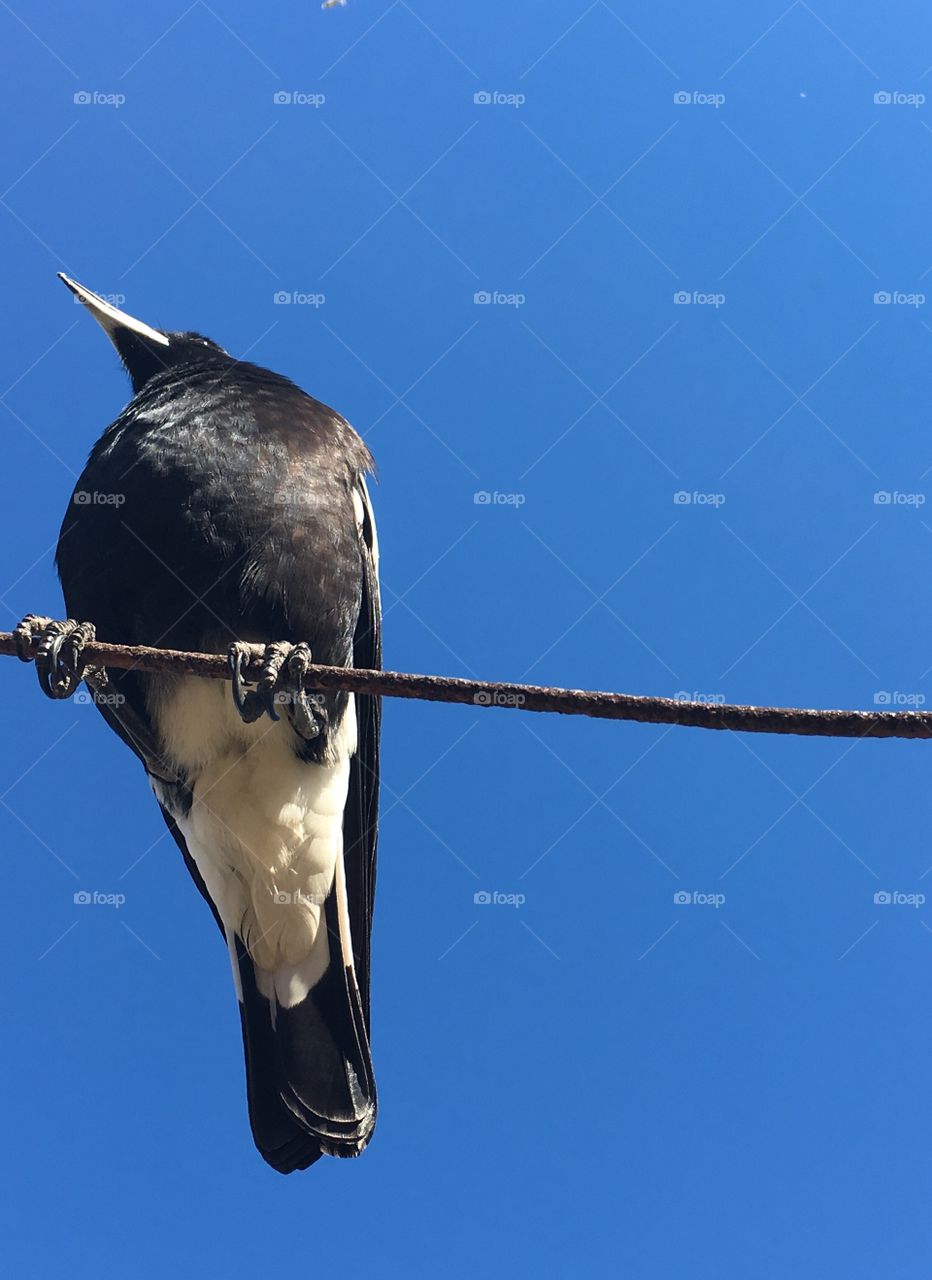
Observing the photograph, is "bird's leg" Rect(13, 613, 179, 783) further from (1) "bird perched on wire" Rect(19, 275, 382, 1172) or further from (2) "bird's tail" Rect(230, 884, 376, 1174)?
(2) "bird's tail" Rect(230, 884, 376, 1174)

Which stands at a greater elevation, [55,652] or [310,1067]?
[55,652]

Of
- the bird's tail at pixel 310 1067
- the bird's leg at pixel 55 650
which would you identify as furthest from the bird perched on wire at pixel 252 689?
the bird's leg at pixel 55 650

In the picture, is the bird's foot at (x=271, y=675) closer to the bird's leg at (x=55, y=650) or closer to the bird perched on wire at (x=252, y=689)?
the bird perched on wire at (x=252, y=689)

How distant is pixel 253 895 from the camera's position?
4.46 metres

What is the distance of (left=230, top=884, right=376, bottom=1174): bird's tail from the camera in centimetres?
416

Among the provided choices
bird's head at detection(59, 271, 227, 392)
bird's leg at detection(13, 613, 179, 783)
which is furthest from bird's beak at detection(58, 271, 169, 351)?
bird's leg at detection(13, 613, 179, 783)

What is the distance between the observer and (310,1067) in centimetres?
425

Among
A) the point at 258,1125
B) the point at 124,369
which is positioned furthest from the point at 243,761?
the point at 124,369

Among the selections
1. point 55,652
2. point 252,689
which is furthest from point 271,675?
point 55,652

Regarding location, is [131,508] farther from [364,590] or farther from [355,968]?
[355,968]

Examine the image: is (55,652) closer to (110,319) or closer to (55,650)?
(55,650)

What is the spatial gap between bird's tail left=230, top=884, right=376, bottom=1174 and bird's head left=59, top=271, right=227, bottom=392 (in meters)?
2.35

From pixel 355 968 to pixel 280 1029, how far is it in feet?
1.10

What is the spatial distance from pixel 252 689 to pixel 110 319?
7.43ft
